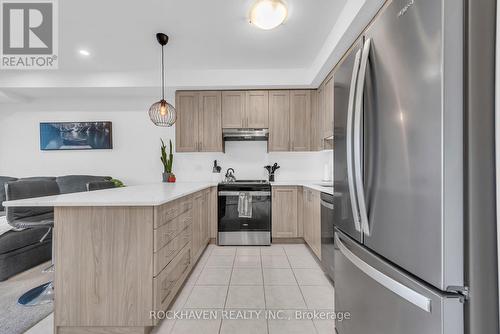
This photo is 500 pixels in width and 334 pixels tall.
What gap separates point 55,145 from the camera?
3982 millimetres

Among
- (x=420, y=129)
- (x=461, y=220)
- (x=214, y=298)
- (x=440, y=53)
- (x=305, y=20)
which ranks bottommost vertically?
(x=214, y=298)

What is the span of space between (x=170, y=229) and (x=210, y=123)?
219cm

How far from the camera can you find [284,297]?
196cm

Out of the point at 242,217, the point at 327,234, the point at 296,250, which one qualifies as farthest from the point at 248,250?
the point at 327,234

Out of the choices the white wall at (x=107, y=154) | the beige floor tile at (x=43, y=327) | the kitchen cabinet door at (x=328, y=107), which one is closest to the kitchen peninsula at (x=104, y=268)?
the beige floor tile at (x=43, y=327)

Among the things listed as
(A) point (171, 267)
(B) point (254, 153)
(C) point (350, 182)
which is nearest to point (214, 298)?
(A) point (171, 267)

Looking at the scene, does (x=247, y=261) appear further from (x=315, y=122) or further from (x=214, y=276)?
(x=315, y=122)

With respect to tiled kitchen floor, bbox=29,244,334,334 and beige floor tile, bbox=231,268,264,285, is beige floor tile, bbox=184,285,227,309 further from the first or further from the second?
beige floor tile, bbox=231,268,264,285

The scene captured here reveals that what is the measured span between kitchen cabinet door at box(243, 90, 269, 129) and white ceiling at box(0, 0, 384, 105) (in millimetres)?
167

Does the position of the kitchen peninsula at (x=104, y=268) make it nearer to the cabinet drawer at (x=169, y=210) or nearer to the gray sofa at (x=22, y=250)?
the cabinet drawer at (x=169, y=210)

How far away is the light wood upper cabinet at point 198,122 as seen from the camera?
11.7 feet

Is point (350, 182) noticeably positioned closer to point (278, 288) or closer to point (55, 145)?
point (278, 288)

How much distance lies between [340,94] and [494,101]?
0.71 meters

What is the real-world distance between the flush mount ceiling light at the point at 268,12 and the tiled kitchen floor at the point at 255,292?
2370 millimetres
